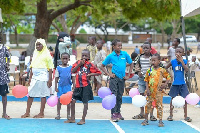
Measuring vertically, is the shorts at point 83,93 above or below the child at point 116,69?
below

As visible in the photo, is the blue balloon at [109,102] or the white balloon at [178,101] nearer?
the blue balloon at [109,102]

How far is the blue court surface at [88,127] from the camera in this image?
8.79 meters

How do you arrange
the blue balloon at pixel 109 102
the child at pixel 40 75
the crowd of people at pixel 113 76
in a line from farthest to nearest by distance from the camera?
the child at pixel 40 75, the crowd of people at pixel 113 76, the blue balloon at pixel 109 102

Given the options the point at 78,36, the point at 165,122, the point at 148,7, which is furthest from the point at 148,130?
the point at 78,36

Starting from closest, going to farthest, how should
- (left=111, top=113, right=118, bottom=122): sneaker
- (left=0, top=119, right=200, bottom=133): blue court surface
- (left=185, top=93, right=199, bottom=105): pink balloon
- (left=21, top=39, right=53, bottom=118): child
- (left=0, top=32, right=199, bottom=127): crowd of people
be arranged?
(left=0, top=119, right=200, bottom=133): blue court surface
(left=0, top=32, right=199, bottom=127): crowd of people
(left=185, top=93, right=199, bottom=105): pink balloon
(left=111, top=113, right=118, bottom=122): sneaker
(left=21, top=39, right=53, bottom=118): child

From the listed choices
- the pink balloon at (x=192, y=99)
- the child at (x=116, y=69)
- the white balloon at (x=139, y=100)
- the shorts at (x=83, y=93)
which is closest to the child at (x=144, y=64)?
the child at (x=116, y=69)

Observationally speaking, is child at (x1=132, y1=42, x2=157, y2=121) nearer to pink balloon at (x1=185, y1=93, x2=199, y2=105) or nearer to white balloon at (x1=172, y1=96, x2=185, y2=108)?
white balloon at (x1=172, y1=96, x2=185, y2=108)

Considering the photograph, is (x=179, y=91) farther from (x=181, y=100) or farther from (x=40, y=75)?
(x=40, y=75)

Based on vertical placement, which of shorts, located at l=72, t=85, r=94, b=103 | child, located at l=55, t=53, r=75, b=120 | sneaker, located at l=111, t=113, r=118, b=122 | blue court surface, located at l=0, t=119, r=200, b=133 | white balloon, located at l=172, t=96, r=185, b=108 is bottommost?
blue court surface, located at l=0, t=119, r=200, b=133

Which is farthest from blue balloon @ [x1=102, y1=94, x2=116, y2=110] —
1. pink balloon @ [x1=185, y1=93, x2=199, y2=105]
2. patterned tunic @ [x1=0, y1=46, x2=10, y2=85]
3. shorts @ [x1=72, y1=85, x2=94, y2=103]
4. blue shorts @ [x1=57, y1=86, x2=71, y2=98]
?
patterned tunic @ [x1=0, y1=46, x2=10, y2=85]

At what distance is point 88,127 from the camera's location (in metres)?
9.16

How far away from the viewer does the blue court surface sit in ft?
28.8

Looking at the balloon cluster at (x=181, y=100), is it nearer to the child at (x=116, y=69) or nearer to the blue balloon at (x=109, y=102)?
the child at (x=116, y=69)

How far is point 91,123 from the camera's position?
31.6ft
